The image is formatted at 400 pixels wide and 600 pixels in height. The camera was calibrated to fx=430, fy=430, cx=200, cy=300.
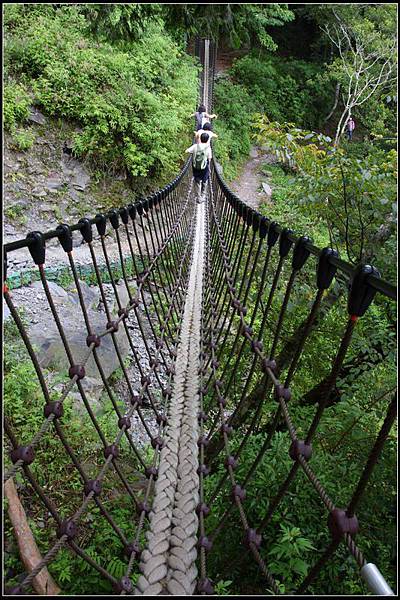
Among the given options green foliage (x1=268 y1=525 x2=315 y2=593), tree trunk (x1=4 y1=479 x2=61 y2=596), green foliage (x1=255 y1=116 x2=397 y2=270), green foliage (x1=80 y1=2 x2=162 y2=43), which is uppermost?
green foliage (x1=80 y1=2 x2=162 y2=43)

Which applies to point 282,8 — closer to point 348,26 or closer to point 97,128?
point 348,26

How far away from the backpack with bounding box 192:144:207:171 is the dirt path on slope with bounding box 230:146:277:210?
309 cm

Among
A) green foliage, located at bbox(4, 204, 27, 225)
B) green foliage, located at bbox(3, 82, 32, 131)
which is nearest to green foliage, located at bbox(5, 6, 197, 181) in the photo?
green foliage, located at bbox(3, 82, 32, 131)

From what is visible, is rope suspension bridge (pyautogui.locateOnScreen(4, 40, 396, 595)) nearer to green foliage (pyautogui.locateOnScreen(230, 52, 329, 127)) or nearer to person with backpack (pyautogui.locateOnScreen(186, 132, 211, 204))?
person with backpack (pyautogui.locateOnScreen(186, 132, 211, 204))

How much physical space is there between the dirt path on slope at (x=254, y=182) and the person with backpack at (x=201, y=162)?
274cm

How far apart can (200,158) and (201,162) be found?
70mm

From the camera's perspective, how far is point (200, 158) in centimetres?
451

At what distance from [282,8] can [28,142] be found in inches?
223

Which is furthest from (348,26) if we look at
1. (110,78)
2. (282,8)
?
(110,78)

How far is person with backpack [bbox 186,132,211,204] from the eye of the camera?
437 centimetres

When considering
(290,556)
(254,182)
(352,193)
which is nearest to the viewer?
(290,556)

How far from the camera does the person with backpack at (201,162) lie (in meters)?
4.37

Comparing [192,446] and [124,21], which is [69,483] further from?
[124,21]

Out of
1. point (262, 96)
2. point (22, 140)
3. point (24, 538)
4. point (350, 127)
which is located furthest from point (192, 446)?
point (262, 96)
